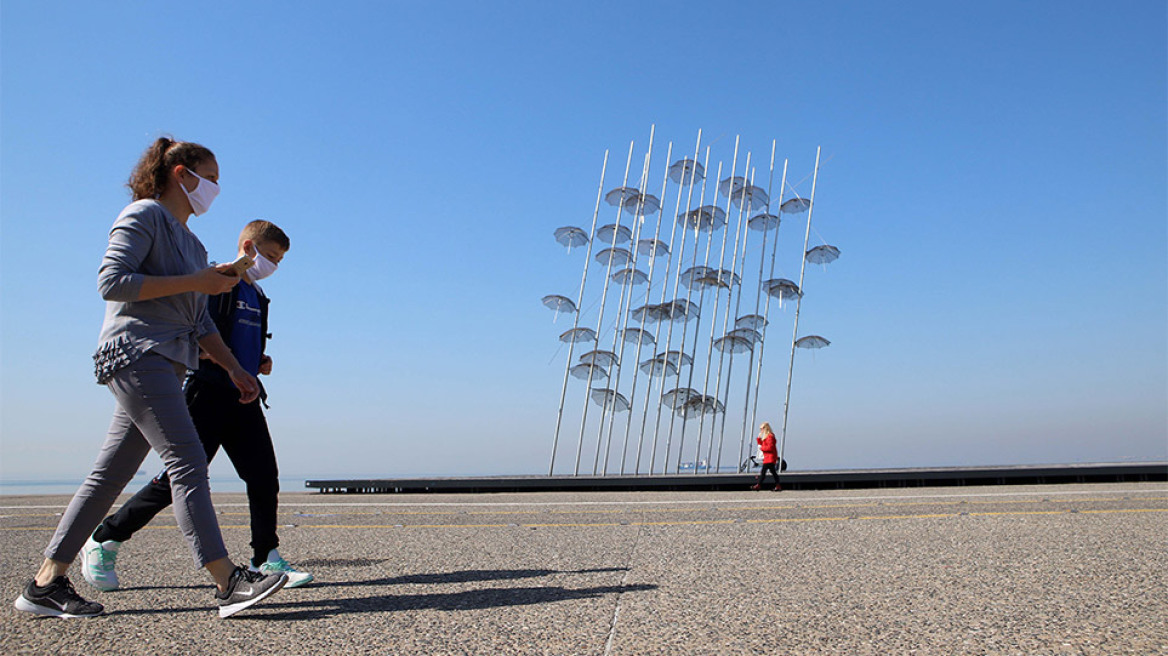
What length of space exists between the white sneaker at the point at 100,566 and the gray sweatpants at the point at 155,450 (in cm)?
55

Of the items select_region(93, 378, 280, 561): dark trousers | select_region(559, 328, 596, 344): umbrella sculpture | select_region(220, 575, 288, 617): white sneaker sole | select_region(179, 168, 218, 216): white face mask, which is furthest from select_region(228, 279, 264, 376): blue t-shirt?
select_region(559, 328, 596, 344): umbrella sculpture

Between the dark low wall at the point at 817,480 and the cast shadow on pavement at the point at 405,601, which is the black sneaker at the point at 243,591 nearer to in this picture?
the cast shadow on pavement at the point at 405,601

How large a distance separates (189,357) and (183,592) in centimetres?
107

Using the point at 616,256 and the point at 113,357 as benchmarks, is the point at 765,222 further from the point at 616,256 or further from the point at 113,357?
the point at 113,357

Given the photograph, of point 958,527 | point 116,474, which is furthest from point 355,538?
point 958,527

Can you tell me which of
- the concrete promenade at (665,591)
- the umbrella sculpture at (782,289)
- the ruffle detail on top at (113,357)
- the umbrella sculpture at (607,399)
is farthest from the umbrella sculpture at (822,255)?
the ruffle detail on top at (113,357)

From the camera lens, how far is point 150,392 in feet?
9.43

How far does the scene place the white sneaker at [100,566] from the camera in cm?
344

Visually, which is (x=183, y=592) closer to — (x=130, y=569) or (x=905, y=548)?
(x=130, y=569)

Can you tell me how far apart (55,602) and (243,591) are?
2.19ft

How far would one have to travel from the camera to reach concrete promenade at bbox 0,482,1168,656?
7.93ft

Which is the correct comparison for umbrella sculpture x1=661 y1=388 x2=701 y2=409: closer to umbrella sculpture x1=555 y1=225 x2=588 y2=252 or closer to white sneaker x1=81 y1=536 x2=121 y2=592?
umbrella sculpture x1=555 y1=225 x2=588 y2=252

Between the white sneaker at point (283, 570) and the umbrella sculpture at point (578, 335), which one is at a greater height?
the umbrella sculpture at point (578, 335)

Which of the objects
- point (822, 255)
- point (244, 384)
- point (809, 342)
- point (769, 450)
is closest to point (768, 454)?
point (769, 450)
